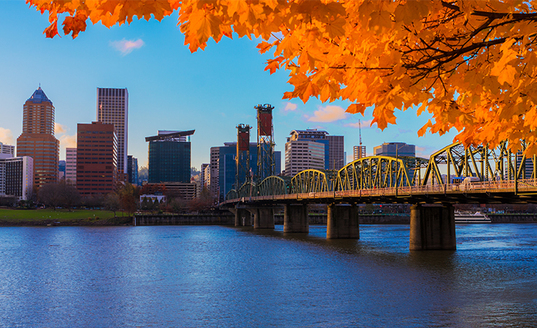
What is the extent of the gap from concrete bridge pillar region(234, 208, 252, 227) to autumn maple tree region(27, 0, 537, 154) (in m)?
179

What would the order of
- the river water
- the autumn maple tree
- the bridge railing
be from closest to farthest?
the autumn maple tree → the river water → the bridge railing

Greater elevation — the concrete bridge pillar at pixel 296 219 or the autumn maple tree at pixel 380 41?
the autumn maple tree at pixel 380 41

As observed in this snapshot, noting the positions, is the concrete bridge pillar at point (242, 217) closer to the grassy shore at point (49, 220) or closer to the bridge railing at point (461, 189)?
the grassy shore at point (49, 220)

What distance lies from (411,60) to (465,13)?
3.34ft

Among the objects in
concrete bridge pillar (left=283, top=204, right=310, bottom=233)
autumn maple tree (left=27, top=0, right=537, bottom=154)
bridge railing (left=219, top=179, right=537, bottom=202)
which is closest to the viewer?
autumn maple tree (left=27, top=0, right=537, bottom=154)

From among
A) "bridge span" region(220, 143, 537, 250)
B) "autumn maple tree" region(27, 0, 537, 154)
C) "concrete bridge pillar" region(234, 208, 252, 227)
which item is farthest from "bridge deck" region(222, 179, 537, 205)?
"concrete bridge pillar" region(234, 208, 252, 227)

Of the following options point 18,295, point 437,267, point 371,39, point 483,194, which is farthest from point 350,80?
point 483,194

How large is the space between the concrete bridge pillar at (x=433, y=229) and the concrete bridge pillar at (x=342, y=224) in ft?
95.0

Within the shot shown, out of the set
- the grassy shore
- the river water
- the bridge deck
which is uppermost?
the bridge deck

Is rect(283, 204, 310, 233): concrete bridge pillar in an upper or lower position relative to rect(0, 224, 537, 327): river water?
upper

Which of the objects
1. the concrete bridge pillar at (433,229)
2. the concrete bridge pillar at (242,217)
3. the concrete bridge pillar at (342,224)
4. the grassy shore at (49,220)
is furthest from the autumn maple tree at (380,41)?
the concrete bridge pillar at (242,217)

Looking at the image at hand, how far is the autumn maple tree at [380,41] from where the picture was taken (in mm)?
5746

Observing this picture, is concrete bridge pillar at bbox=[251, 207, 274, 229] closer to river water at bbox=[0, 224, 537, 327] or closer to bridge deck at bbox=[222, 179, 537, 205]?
bridge deck at bbox=[222, 179, 537, 205]

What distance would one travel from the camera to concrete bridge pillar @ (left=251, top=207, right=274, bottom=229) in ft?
518
